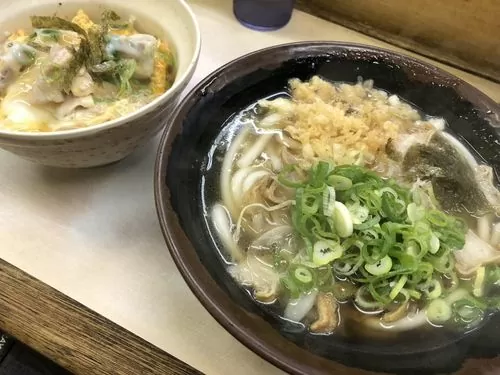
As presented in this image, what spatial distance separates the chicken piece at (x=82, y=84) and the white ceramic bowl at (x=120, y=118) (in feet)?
0.46

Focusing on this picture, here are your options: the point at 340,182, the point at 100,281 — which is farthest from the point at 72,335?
the point at 340,182

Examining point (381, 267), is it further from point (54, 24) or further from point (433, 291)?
point (54, 24)

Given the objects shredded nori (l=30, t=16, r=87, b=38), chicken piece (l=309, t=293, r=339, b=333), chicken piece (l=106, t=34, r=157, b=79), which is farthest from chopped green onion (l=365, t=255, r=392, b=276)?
shredded nori (l=30, t=16, r=87, b=38)

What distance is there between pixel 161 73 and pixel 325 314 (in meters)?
0.67

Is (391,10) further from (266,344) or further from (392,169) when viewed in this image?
(266,344)

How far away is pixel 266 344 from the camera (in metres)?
0.87

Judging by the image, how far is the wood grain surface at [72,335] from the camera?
3.39 ft

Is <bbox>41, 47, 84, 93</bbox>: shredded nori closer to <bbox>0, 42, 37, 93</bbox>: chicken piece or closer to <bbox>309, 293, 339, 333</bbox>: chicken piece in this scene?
<bbox>0, 42, 37, 93</bbox>: chicken piece

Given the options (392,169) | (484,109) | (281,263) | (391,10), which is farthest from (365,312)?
(391,10)

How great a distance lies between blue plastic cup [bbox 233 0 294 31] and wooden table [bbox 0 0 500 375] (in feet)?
2.10

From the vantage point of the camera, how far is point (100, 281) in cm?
114

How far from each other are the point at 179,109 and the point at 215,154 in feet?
0.62

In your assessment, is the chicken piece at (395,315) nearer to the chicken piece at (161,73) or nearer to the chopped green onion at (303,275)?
the chopped green onion at (303,275)

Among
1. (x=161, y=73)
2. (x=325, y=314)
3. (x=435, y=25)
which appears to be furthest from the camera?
(x=435, y=25)
